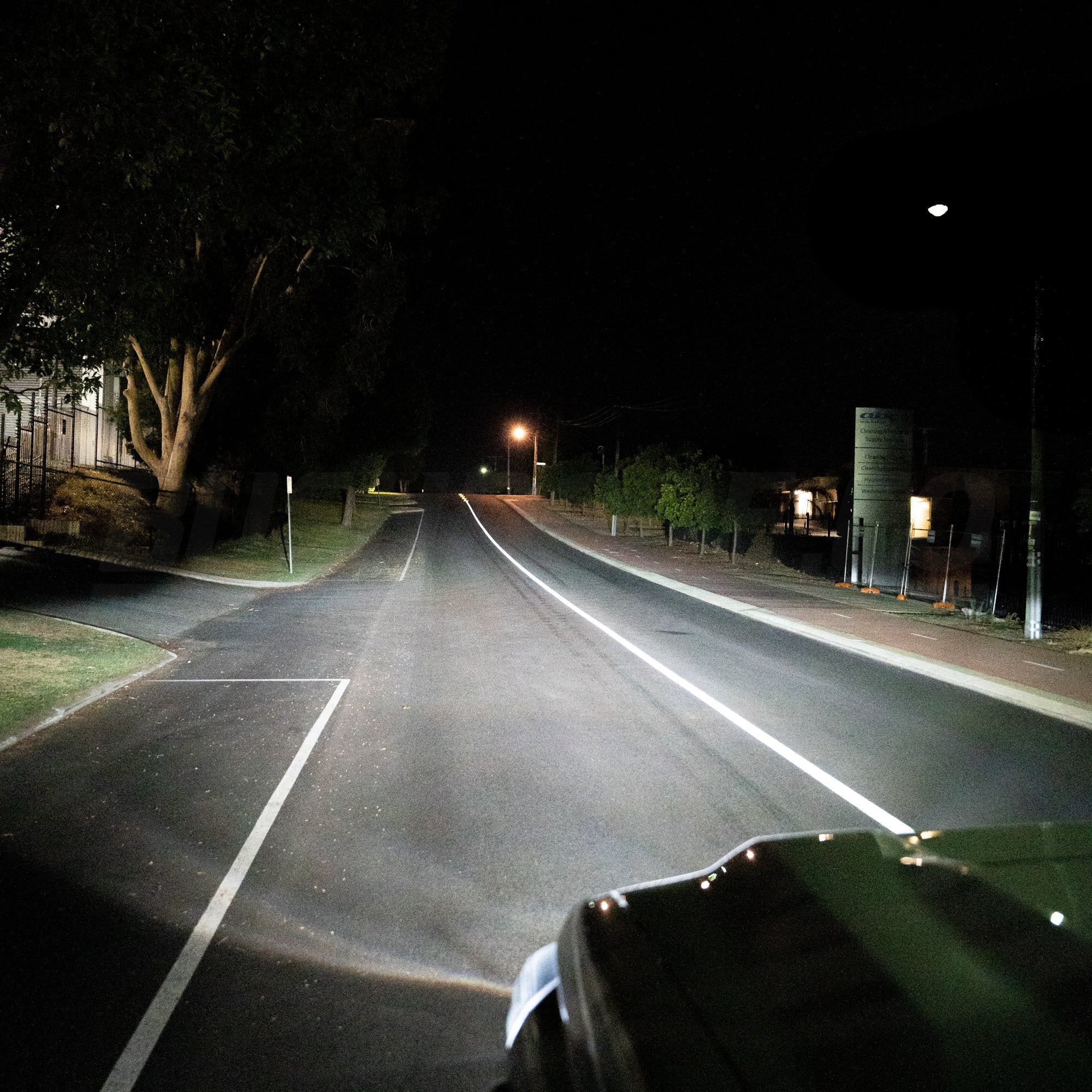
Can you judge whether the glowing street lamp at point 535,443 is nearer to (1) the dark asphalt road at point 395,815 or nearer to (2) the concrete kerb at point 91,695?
(2) the concrete kerb at point 91,695

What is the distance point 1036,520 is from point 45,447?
80.1ft

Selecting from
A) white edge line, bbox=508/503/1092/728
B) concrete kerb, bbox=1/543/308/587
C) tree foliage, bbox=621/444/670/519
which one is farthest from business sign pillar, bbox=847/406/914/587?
tree foliage, bbox=621/444/670/519

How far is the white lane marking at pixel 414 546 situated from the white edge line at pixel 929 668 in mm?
9336

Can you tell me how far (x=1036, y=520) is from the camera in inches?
619

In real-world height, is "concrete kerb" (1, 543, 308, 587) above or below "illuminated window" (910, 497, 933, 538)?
below

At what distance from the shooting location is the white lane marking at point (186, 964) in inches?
132

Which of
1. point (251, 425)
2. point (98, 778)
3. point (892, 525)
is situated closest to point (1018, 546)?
point (892, 525)

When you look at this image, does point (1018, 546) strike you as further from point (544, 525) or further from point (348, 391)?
point (544, 525)

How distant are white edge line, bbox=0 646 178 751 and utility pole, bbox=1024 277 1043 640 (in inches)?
535

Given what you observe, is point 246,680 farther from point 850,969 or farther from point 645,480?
point 645,480

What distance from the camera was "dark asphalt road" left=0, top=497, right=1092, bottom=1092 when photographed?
3.63 meters

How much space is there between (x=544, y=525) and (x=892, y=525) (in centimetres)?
3334

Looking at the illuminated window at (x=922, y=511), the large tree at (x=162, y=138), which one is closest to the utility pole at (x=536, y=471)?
the illuminated window at (x=922, y=511)

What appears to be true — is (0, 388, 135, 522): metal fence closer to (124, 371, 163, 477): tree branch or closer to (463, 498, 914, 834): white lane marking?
(124, 371, 163, 477): tree branch
